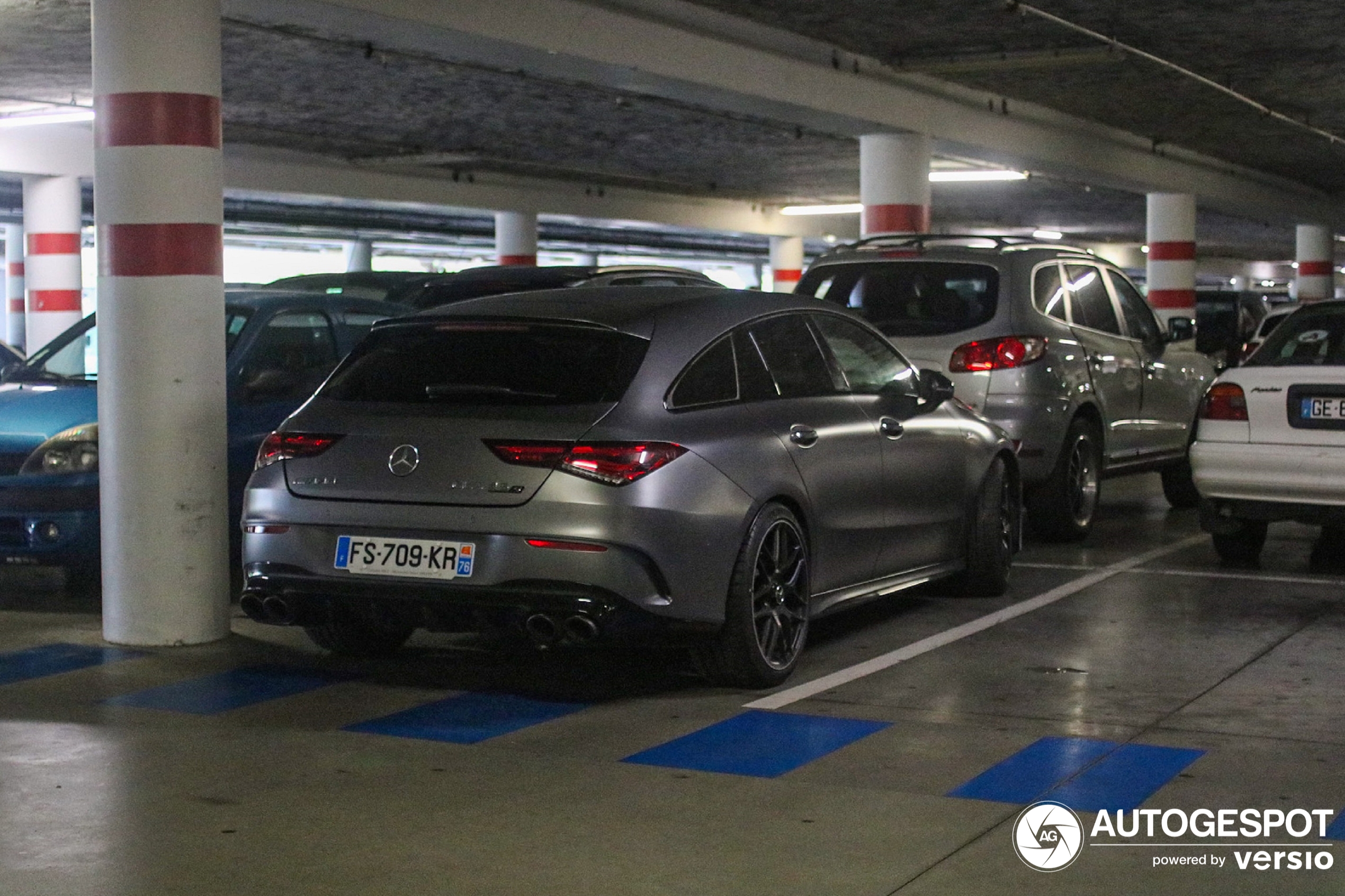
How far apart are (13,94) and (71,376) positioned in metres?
13.1

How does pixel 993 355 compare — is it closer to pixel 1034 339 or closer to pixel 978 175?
pixel 1034 339

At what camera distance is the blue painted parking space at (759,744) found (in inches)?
214

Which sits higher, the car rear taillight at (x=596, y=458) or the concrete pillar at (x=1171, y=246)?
the concrete pillar at (x=1171, y=246)

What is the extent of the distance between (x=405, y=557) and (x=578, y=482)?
0.69 m

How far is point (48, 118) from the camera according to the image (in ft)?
77.7

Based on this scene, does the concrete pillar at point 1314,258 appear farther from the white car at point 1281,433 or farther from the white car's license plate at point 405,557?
the white car's license plate at point 405,557

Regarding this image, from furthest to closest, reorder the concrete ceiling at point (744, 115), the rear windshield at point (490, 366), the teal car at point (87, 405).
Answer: the concrete ceiling at point (744, 115)
the teal car at point (87, 405)
the rear windshield at point (490, 366)

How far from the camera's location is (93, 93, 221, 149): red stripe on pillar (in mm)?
7508

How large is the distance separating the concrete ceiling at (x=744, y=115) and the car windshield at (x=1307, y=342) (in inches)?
252

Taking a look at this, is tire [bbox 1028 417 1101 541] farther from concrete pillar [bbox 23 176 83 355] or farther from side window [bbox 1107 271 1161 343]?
concrete pillar [bbox 23 176 83 355]

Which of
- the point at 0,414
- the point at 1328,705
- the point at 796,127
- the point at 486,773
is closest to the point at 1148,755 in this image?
the point at 1328,705

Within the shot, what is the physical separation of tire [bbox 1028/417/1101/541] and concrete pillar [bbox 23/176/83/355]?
1885 centimetres

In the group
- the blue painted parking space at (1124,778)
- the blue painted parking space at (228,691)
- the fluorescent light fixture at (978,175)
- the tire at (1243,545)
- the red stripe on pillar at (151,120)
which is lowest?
the blue painted parking space at (228,691)

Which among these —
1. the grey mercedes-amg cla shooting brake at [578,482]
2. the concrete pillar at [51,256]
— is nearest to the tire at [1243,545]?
the grey mercedes-amg cla shooting brake at [578,482]
